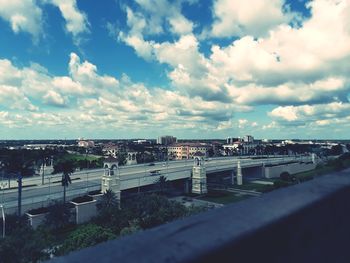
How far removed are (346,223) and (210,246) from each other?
5.32 ft

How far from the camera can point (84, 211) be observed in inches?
1378

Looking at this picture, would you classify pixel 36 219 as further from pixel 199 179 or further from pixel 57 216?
pixel 199 179

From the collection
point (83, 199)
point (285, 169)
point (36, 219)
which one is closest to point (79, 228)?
point (36, 219)


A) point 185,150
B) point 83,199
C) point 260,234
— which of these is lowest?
point 83,199

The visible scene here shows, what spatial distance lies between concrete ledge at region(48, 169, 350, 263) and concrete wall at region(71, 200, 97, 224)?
35.1m

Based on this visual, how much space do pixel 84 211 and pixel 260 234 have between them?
1433 inches

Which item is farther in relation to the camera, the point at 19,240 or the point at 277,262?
the point at 19,240

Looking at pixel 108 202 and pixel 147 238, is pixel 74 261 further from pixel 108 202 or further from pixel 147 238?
pixel 108 202

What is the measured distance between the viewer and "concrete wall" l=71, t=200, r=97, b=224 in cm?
3428

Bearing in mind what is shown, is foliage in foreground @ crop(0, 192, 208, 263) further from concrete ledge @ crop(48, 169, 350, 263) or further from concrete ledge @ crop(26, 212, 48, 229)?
concrete ledge @ crop(48, 169, 350, 263)

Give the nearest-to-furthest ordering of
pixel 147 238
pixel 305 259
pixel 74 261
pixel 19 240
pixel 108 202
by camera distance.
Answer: pixel 74 261 < pixel 147 238 < pixel 305 259 < pixel 19 240 < pixel 108 202

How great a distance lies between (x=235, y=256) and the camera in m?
1.25

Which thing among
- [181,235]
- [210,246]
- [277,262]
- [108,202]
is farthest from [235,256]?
[108,202]

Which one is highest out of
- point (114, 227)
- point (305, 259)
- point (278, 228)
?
point (278, 228)
